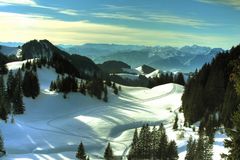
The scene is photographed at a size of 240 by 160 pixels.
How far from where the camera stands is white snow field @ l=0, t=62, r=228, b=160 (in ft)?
255

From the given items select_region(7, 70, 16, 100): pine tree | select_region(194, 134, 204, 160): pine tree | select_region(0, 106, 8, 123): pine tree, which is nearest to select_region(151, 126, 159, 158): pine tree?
select_region(194, 134, 204, 160): pine tree

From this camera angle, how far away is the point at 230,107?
79.1 meters

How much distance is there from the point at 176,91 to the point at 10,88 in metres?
71.7

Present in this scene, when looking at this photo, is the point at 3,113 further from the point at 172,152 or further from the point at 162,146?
the point at 172,152

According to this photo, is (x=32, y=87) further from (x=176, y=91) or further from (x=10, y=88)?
(x=176, y=91)

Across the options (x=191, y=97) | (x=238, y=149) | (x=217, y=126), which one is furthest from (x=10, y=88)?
(x=238, y=149)

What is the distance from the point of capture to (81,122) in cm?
10331

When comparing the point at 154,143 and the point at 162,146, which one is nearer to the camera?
the point at 162,146

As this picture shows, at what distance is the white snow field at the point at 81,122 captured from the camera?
7769cm

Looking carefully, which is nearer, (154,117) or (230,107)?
(230,107)

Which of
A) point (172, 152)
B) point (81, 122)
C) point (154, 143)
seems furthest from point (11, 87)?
point (172, 152)

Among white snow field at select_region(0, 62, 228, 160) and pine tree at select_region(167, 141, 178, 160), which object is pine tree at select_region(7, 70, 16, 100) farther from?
pine tree at select_region(167, 141, 178, 160)

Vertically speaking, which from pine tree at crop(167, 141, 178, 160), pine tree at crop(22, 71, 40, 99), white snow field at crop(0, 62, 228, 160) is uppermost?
pine tree at crop(22, 71, 40, 99)

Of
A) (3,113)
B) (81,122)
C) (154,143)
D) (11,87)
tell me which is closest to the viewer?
(154,143)
